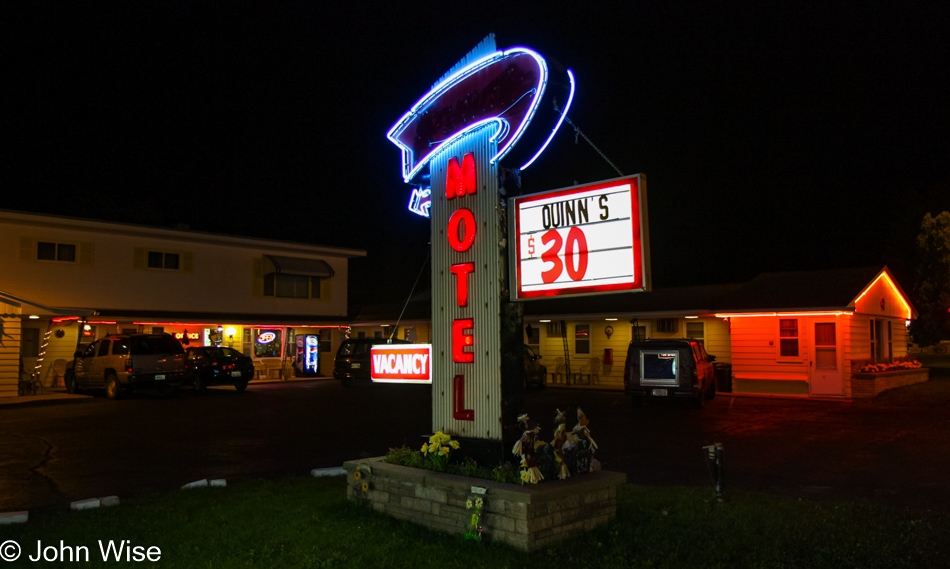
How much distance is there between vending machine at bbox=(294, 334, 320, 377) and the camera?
1294 inches

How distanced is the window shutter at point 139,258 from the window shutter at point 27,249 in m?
3.47

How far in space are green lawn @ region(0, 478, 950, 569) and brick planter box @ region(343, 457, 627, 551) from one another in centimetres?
13

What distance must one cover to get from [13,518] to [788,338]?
21.3m

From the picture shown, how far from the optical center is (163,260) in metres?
28.6

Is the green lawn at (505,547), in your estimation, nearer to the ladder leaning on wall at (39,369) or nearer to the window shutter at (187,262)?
the ladder leaning on wall at (39,369)

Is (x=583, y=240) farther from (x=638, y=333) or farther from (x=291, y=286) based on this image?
(x=291, y=286)

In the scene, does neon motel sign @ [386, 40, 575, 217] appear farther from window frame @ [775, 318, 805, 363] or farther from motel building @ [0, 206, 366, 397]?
motel building @ [0, 206, 366, 397]

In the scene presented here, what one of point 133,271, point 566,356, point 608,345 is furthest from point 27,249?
point 608,345

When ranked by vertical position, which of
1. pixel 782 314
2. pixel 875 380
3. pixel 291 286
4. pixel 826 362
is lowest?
pixel 875 380

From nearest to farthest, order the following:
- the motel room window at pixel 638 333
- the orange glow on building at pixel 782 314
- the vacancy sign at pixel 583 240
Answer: the vacancy sign at pixel 583 240
the orange glow on building at pixel 782 314
the motel room window at pixel 638 333

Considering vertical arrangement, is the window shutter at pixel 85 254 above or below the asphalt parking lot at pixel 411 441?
above

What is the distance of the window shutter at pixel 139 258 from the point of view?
27.7 metres

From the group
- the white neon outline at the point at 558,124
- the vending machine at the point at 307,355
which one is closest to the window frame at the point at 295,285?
the vending machine at the point at 307,355

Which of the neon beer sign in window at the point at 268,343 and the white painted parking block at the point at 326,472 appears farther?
the neon beer sign in window at the point at 268,343
